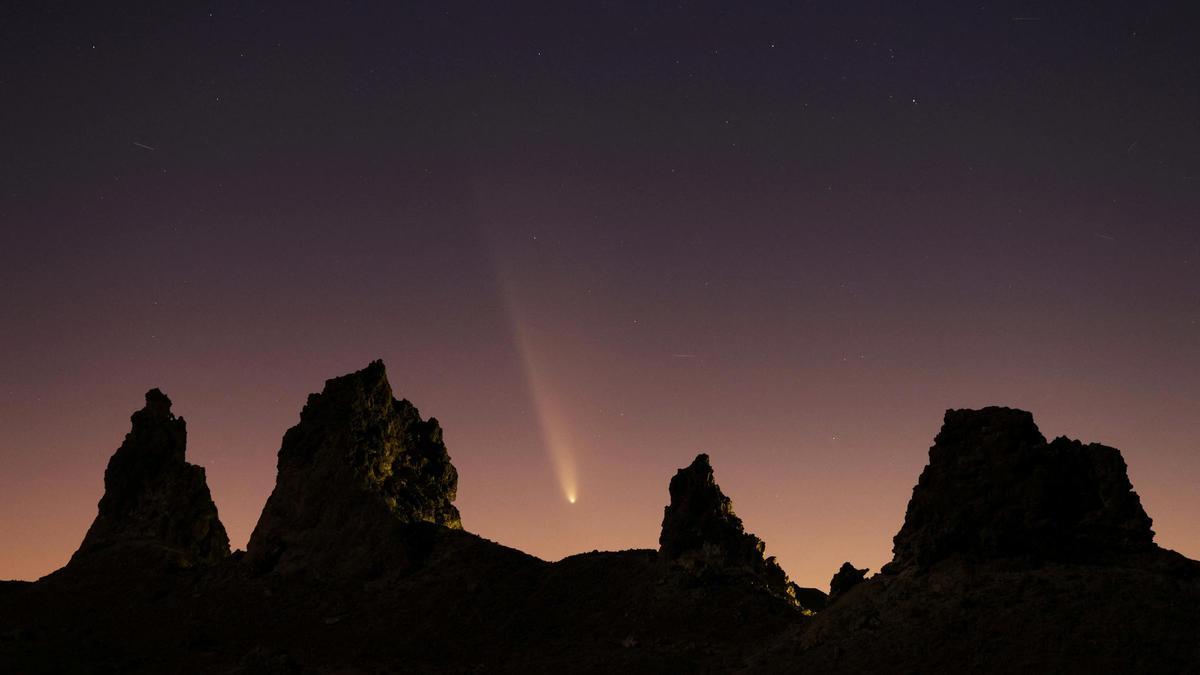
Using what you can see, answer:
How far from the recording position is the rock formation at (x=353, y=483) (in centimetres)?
6250

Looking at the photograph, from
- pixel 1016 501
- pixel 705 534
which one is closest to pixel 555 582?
pixel 705 534

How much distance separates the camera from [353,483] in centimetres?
6425

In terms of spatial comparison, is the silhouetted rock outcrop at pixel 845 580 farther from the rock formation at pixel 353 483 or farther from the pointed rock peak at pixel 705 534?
the rock formation at pixel 353 483

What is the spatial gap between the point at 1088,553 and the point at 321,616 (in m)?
42.0

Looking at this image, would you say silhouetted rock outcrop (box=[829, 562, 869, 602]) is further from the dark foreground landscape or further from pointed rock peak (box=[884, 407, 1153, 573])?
pointed rock peak (box=[884, 407, 1153, 573])

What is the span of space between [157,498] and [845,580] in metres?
54.4

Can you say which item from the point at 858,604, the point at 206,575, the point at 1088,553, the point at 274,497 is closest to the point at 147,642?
the point at 206,575

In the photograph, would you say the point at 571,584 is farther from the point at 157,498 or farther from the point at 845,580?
the point at 157,498

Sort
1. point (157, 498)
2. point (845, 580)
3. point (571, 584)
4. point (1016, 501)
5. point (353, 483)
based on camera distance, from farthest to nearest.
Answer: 1. point (157, 498)
2. point (353, 483)
3. point (571, 584)
4. point (845, 580)
5. point (1016, 501)

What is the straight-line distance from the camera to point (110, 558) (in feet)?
226

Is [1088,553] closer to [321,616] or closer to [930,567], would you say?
[930,567]

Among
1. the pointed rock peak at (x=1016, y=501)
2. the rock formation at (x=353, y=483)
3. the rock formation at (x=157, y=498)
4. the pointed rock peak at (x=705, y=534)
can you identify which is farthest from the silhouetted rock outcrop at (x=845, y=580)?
the rock formation at (x=157, y=498)

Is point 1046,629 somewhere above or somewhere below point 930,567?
below

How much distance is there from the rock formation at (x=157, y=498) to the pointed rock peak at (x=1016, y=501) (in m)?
53.4
